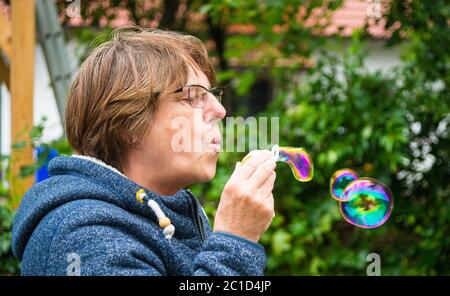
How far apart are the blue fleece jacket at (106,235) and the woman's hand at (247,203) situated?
0.03 m

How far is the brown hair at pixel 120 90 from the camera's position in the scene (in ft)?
5.30

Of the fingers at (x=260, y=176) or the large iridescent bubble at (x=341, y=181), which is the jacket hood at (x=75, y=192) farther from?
the large iridescent bubble at (x=341, y=181)

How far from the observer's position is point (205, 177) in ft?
5.33

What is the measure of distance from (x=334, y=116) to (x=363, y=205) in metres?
2.06

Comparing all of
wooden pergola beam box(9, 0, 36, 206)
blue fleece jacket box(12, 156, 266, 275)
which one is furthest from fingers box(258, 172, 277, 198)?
wooden pergola beam box(9, 0, 36, 206)

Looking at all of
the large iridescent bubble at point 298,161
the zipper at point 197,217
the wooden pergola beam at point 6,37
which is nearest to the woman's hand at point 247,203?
the zipper at point 197,217

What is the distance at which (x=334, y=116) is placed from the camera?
4262mm

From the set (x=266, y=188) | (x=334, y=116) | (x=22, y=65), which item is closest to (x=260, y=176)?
(x=266, y=188)

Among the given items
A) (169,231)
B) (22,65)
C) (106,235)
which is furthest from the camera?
(22,65)

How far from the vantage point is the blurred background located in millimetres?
3852

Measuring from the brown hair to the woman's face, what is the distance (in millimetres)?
26

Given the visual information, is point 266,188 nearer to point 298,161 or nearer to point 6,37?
point 298,161

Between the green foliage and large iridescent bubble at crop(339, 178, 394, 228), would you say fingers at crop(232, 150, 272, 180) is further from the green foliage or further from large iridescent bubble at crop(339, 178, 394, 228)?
the green foliage
